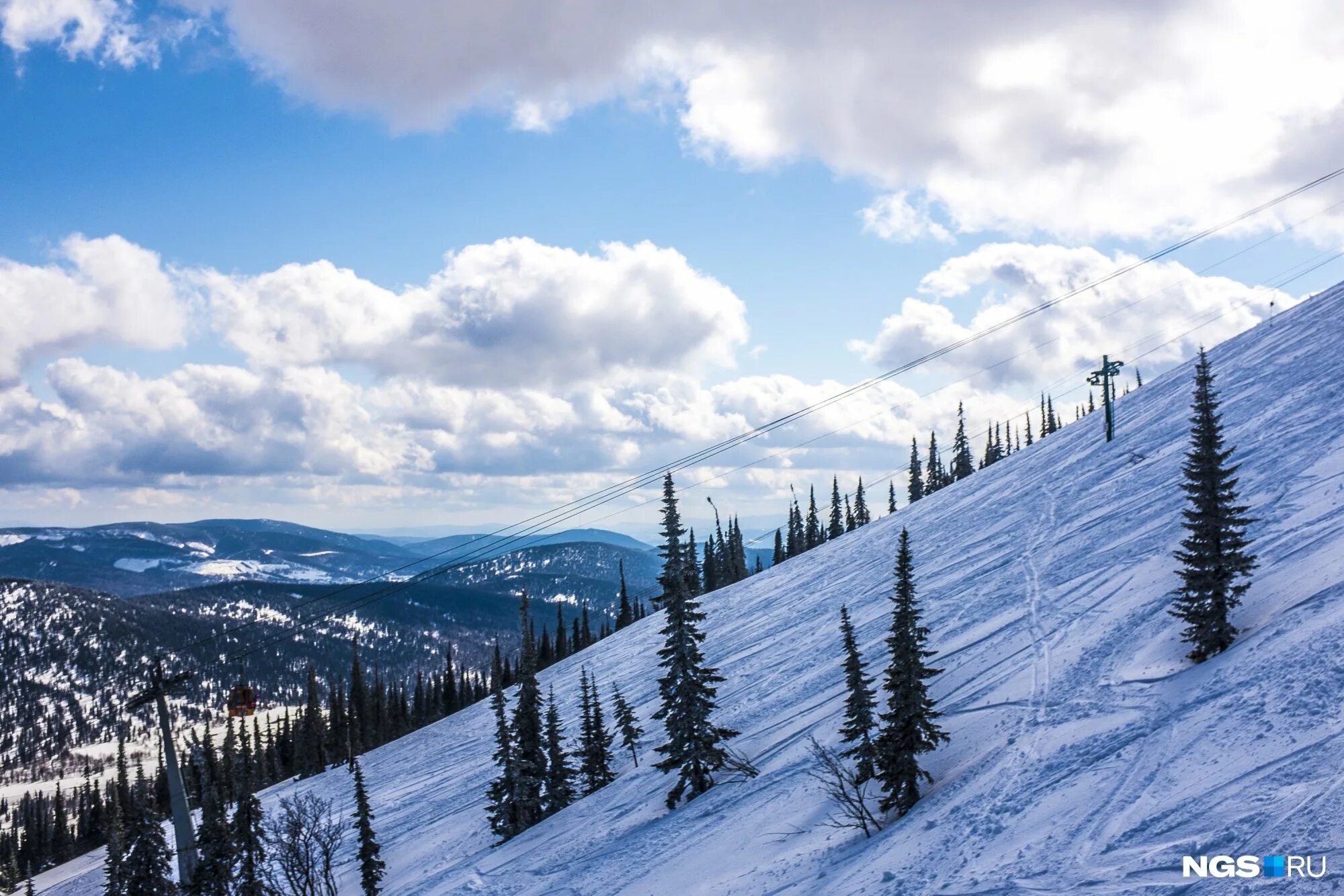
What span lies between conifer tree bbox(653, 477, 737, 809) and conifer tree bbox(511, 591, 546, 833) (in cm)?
1251

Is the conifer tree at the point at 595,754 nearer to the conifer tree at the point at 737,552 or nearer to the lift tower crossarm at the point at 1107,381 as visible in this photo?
the lift tower crossarm at the point at 1107,381

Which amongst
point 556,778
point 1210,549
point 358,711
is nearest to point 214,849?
point 556,778

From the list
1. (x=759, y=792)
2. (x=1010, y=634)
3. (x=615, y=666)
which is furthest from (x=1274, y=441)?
(x=615, y=666)

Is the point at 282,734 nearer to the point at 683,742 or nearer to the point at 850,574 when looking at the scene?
the point at 850,574

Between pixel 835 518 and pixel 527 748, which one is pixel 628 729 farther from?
pixel 835 518

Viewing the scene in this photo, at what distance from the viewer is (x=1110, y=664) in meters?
23.7

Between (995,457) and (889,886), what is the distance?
12188cm

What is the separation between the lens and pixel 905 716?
21.4 metres

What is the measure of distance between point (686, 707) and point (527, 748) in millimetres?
15761

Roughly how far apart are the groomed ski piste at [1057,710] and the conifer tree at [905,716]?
0.93 m

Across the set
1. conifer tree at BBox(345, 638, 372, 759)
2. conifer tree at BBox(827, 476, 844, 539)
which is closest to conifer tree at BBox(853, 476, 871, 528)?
conifer tree at BBox(827, 476, 844, 539)

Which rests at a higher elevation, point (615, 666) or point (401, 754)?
point (615, 666)

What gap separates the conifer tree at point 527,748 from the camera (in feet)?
→ 137

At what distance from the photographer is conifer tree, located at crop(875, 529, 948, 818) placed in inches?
845
